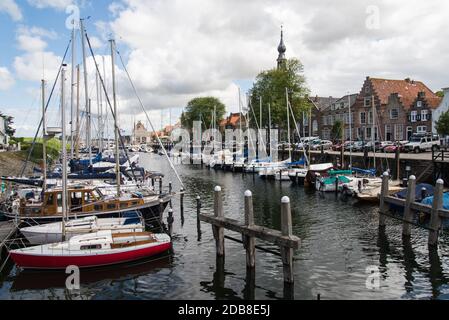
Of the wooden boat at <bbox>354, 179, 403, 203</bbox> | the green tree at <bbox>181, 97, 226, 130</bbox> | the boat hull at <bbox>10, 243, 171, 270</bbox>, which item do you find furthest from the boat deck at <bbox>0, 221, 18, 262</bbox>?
the green tree at <bbox>181, 97, 226, 130</bbox>

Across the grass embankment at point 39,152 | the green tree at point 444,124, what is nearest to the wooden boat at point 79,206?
the grass embankment at point 39,152

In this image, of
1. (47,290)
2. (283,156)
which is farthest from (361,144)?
(47,290)

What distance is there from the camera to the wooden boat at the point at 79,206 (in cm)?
2242

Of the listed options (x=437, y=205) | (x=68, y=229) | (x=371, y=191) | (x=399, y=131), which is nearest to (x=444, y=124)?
(x=399, y=131)

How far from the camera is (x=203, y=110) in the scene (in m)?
129

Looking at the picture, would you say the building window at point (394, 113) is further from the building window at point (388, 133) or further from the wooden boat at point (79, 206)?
the wooden boat at point (79, 206)

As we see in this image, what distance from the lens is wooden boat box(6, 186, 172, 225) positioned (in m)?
22.4

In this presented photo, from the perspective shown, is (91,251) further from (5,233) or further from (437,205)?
(437,205)

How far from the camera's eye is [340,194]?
3769cm

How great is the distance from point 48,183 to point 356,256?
21442 mm

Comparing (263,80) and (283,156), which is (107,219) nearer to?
(283,156)

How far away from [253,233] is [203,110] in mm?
114804

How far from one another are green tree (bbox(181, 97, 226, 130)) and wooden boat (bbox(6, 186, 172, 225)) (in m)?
103

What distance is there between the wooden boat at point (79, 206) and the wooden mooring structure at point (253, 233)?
6445 mm
